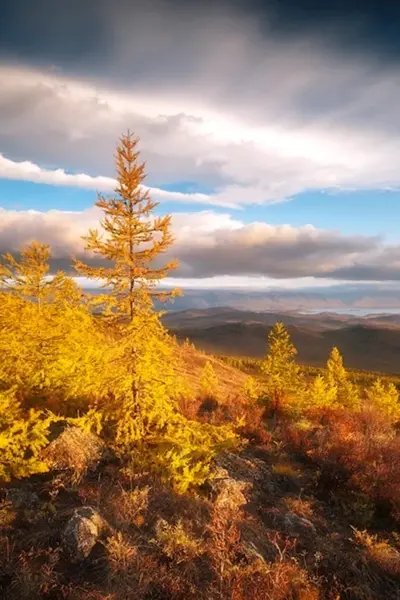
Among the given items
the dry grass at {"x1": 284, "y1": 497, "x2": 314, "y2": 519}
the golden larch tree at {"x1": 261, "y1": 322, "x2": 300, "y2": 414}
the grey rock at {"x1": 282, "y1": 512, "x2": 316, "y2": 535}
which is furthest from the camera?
the golden larch tree at {"x1": 261, "y1": 322, "x2": 300, "y2": 414}

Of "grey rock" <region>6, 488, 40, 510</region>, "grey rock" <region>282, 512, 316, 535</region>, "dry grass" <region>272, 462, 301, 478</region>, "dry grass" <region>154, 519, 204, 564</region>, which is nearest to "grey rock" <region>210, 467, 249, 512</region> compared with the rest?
"grey rock" <region>282, 512, 316, 535</region>

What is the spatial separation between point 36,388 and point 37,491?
7.13 m

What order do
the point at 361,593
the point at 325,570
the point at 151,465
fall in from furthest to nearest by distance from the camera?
the point at 151,465, the point at 325,570, the point at 361,593

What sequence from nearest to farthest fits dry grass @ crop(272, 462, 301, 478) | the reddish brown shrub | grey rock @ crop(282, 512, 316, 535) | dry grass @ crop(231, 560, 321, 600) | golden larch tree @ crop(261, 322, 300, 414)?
dry grass @ crop(231, 560, 321, 600), grey rock @ crop(282, 512, 316, 535), the reddish brown shrub, dry grass @ crop(272, 462, 301, 478), golden larch tree @ crop(261, 322, 300, 414)

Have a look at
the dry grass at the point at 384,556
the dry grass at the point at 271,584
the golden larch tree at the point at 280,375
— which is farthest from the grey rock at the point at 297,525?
the golden larch tree at the point at 280,375

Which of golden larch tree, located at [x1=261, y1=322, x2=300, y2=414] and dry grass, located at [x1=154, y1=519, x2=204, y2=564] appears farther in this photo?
golden larch tree, located at [x1=261, y1=322, x2=300, y2=414]

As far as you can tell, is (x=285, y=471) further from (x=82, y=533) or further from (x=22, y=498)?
(x=22, y=498)

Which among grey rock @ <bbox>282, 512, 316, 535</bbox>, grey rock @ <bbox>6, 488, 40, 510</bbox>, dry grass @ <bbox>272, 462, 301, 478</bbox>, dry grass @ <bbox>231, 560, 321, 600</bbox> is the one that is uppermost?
grey rock @ <bbox>6, 488, 40, 510</bbox>

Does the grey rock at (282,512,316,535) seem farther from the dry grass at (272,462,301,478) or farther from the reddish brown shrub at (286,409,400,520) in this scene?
the dry grass at (272,462,301,478)

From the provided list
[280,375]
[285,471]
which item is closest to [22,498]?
[285,471]

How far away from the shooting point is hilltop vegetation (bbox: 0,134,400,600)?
7.66 m

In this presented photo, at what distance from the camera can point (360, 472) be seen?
14.1 metres

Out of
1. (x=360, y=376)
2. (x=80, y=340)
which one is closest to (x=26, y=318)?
(x=80, y=340)

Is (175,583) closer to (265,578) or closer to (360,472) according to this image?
(265,578)
